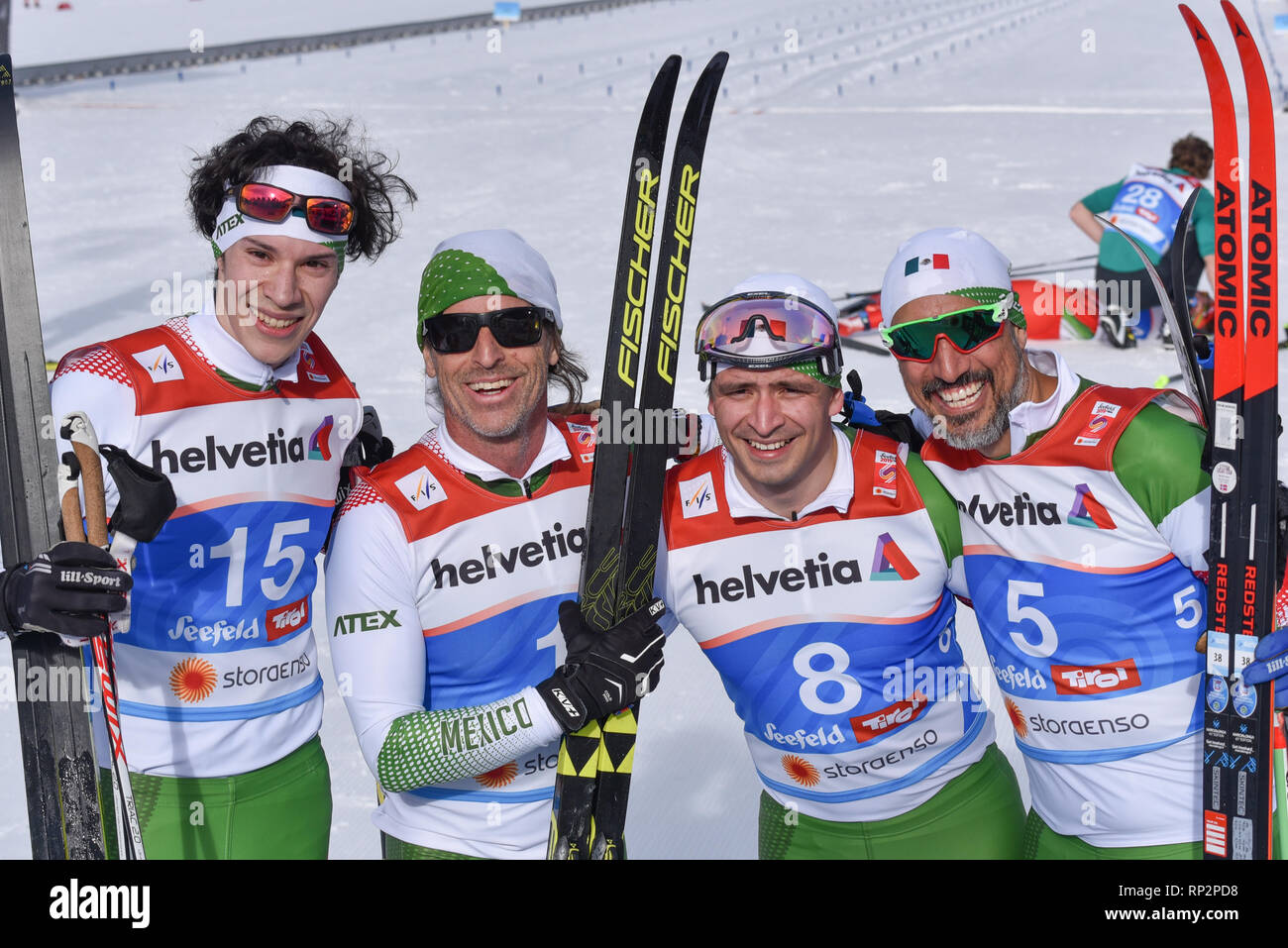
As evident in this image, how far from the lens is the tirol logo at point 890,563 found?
3109mm

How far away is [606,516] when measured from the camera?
3018mm

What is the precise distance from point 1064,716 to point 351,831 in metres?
2.58

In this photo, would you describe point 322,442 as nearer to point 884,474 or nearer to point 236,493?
point 236,493

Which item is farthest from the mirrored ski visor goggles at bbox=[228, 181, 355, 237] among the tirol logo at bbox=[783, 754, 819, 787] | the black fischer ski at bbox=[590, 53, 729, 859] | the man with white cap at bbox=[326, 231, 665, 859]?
the tirol logo at bbox=[783, 754, 819, 787]

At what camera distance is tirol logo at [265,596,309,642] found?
3420 mm

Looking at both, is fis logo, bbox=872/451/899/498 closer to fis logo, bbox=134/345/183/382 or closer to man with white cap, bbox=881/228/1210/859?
man with white cap, bbox=881/228/1210/859

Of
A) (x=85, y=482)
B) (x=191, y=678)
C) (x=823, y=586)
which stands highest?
(x=85, y=482)

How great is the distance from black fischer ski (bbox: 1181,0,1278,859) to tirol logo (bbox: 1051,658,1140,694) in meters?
0.17

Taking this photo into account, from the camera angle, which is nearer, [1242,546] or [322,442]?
[1242,546]

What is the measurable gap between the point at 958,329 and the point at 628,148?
1441 cm

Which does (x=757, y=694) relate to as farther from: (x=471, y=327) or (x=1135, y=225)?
(x=1135, y=225)

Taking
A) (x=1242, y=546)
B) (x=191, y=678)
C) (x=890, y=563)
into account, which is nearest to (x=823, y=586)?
(x=890, y=563)

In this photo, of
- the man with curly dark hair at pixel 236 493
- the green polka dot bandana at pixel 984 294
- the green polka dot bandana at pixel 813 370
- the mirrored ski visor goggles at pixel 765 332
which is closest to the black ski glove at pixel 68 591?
the man with curly dark hair at pixel 236 493

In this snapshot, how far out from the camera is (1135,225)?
29.6 feet
